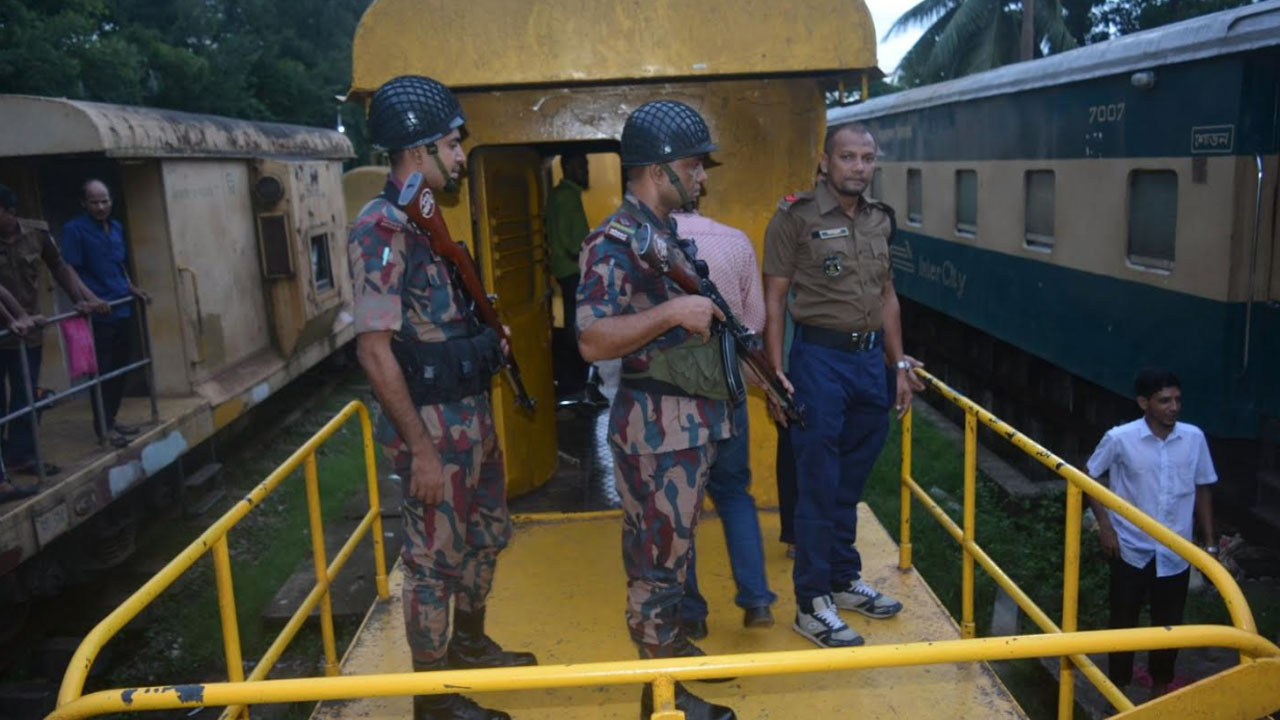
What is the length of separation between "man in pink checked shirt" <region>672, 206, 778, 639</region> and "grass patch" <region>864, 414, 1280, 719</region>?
2307 millimetres

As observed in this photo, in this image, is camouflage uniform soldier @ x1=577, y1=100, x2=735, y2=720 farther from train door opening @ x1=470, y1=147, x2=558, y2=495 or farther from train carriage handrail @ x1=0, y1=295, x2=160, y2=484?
train carriage handrail @ x1=0, y1=295, x2=160, y2=484

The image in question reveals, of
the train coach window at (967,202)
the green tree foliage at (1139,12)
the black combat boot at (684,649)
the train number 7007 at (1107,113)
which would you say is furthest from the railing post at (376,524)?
the green tree foliage at (1139,12)

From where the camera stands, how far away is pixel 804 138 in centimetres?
459

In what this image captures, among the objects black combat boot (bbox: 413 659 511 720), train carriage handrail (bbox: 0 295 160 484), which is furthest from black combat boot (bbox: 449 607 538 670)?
train carriage handrail (bbox: 0 295 160 484)

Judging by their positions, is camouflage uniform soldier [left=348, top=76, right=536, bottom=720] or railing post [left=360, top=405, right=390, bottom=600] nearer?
camouflage uniform soldier [left=348, top=76, right=536, bottom=720]

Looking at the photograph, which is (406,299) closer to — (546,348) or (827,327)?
(827,327)

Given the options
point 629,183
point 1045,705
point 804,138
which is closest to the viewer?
point 629,183

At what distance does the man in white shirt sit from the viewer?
440cm

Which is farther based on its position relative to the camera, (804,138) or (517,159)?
(517,159)

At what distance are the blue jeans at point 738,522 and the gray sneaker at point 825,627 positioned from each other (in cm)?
16

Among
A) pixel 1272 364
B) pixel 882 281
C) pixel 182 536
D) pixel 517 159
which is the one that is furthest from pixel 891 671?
pixel 182 536

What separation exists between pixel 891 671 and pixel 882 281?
1354 millimetres

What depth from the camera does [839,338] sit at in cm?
361

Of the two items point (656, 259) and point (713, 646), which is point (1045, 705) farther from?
point (656, 259)
